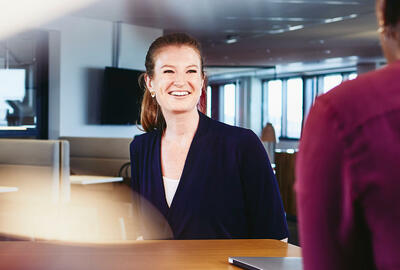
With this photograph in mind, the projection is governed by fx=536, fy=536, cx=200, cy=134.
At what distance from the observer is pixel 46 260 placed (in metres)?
1.04

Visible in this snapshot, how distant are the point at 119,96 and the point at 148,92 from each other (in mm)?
6431

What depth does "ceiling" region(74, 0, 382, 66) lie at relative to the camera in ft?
23.2

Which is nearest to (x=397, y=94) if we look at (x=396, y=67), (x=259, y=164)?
(x=396, y=67)

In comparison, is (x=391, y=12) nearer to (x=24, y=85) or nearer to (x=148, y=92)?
(x=148, y=92)

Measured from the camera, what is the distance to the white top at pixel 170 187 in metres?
1.55

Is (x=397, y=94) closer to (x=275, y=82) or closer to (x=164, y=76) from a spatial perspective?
(x=164, y=76)

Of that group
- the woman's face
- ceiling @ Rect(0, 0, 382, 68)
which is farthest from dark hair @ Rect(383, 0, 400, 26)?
ceiling @ Rect(0, 0, 382, 68)

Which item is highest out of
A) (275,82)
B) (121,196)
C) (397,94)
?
(275,82)

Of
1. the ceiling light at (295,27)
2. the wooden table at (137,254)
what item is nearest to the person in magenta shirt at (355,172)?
the wooden table at (137,254)

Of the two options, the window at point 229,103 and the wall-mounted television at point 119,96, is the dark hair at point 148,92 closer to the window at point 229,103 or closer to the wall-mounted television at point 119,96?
the wall-mounted television at point 119,96

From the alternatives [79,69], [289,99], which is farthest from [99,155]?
[289,99]

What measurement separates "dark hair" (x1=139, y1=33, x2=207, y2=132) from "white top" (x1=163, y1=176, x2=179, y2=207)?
24cm

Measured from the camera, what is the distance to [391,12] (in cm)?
45

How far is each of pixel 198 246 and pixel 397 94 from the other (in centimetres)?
80
